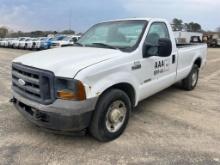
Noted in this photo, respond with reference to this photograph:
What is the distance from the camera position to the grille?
350 cm

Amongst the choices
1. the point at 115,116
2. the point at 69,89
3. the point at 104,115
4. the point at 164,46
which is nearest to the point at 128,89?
the point at 115,116

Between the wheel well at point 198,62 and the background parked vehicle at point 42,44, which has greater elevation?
the background parked vehicle at point 42,44

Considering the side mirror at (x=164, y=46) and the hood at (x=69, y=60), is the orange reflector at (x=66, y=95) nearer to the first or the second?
the hood at (x=69, y=60)

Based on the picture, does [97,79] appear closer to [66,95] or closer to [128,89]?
[66,95]

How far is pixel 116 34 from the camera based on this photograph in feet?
16.3

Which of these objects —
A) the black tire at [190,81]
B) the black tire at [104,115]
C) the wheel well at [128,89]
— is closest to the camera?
the black tire at [104,115]

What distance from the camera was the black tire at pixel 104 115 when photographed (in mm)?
3737

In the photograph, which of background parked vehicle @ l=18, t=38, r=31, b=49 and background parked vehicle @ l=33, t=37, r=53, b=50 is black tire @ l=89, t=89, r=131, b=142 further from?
background parked vehicle @ l=18, t=38, r=31, b=49

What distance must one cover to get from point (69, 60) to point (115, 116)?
3.61ft

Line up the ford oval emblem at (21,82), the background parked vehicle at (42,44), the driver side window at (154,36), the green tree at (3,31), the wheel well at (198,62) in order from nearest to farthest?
the ford oval emblem at (21,82) → the driver side window at (154,36) → the wheel well at (198,62) → the background parked vehicle at (42,44) → the green tree at (3,31)

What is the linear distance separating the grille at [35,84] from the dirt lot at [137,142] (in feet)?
2.43

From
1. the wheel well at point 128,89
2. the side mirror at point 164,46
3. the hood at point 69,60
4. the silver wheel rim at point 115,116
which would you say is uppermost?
the side mirror at point 164,46

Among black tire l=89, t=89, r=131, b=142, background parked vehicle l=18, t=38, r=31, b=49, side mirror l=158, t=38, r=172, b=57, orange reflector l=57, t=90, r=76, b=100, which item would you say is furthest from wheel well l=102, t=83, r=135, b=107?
background parked vehicle l=18, t=38, r=31, b=49

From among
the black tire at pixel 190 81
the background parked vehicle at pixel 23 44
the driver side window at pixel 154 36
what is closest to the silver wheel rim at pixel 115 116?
the driver side window at pixel 154 36
